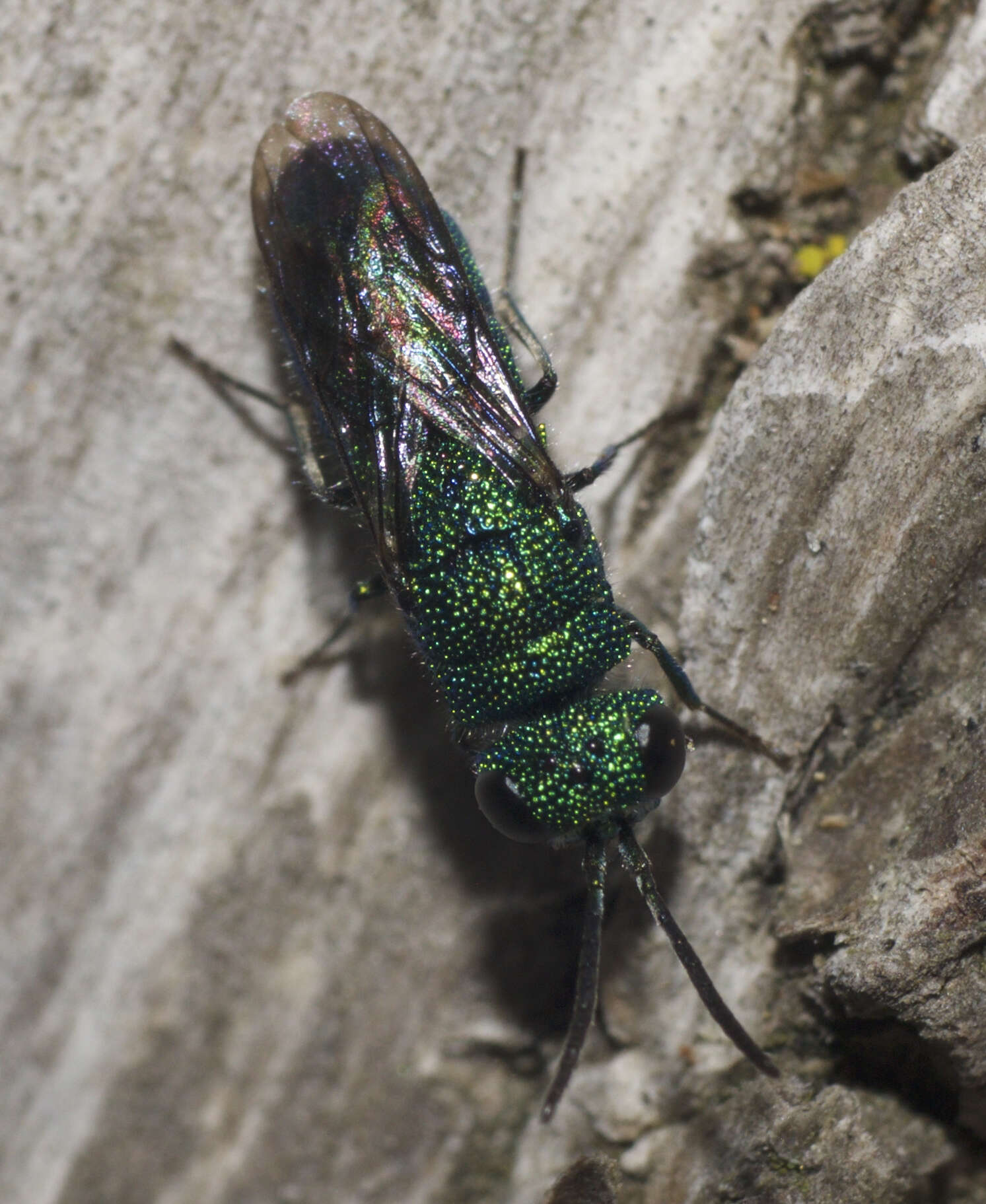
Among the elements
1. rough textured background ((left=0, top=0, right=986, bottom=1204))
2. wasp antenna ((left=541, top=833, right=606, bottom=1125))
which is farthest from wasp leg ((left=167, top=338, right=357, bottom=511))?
wasp antenna ((left=541, top=833, right=606, bottom=1125))

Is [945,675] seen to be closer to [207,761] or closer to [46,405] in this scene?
[207,761]

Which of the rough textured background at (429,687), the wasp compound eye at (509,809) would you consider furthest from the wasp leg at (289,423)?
the wasp compound eye at (509,809)

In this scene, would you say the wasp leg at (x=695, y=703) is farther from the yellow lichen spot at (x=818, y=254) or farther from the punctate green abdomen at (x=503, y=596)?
the yellow lichen spot at (x=818, y=254)

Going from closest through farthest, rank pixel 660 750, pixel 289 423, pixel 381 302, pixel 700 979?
pixel 700 979
pixel 660 750
pixel 381 302
pixel 289 423

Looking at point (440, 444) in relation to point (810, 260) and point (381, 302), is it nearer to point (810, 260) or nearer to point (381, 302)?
point (381, 302)

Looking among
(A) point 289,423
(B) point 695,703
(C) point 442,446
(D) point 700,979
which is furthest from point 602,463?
(D) point 700,979

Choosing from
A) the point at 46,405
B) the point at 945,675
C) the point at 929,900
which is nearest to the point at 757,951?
the point at 929,900

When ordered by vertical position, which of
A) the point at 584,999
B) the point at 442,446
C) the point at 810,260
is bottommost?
the point at 584,999
